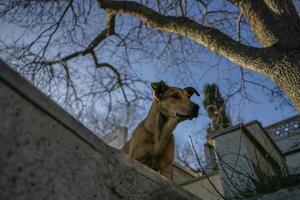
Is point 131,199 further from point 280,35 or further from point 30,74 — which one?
point 30,74

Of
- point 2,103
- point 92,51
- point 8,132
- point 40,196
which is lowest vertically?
point 40,196

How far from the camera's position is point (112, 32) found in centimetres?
851

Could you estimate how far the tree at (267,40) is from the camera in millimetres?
4104

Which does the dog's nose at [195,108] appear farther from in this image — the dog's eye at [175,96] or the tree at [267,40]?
the tree at [267,40]

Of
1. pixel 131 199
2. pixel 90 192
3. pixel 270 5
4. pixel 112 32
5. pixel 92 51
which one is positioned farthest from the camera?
pixel 92 51

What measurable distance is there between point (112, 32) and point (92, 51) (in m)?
1.05

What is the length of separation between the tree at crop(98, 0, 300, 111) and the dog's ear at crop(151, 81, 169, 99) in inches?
40.6

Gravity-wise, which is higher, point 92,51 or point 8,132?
point 92,51

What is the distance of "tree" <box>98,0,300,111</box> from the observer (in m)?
4.10

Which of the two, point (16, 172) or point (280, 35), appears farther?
point (280, 35)

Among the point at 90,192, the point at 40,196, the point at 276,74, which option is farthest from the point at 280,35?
the point at 40,196

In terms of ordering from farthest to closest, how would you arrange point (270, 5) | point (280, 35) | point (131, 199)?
point (270, 5) < point (280, 35) < point (131, 199)

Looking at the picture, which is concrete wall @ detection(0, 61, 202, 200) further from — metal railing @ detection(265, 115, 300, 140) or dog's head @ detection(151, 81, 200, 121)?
metal railing @ detection(265, 115, 300, 140)

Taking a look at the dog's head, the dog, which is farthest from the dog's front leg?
the dog's head
